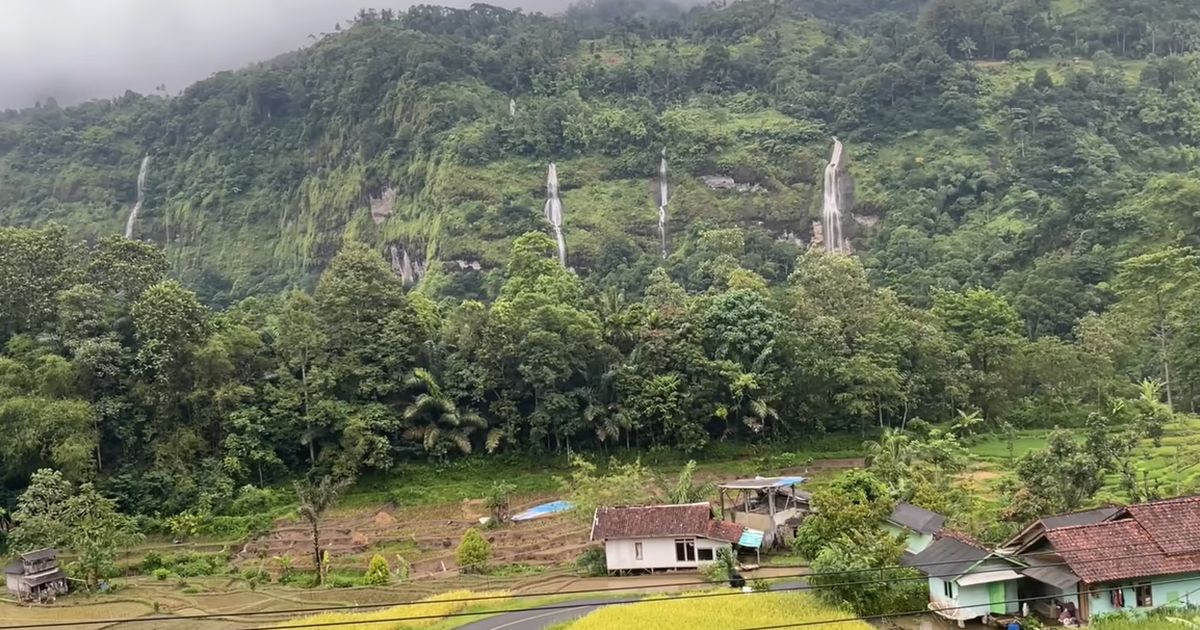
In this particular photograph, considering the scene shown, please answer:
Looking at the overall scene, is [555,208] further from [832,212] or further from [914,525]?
[914,525]

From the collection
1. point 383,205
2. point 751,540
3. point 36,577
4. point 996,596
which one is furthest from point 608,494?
point 383,205

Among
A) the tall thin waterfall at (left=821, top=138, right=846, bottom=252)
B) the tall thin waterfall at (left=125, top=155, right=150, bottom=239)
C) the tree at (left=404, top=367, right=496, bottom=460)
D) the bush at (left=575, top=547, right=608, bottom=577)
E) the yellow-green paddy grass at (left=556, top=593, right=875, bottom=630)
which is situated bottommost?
the bush at (left=575, top=547, right=608, bottom=577)

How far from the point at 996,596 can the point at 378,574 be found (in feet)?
59.1

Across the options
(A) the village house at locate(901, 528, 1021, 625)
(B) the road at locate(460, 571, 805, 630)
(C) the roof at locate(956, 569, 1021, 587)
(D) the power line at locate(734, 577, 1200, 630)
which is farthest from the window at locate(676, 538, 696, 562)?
(C) the roof at locate(956, 569, 1021, 587)

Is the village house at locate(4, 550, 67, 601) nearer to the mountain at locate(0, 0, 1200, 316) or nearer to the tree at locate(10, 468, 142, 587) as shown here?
the tree at locate(10, 468, 142, 587)

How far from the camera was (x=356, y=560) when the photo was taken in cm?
3100

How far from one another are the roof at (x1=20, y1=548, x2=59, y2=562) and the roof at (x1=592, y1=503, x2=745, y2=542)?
17.5 meters

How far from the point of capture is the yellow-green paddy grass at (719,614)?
18.5 m

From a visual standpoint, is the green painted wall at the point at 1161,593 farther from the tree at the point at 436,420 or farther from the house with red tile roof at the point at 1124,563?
the tree at the point at 436,420

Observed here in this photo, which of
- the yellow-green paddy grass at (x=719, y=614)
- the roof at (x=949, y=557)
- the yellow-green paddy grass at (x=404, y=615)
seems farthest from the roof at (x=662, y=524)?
the roof at (x=949, y=557)

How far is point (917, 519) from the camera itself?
2355 centimetres

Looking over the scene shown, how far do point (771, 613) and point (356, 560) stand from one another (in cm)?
1743

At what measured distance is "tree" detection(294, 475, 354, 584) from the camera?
28125mm

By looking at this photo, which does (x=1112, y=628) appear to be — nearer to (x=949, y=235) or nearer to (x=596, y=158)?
(x=949, y=235)
